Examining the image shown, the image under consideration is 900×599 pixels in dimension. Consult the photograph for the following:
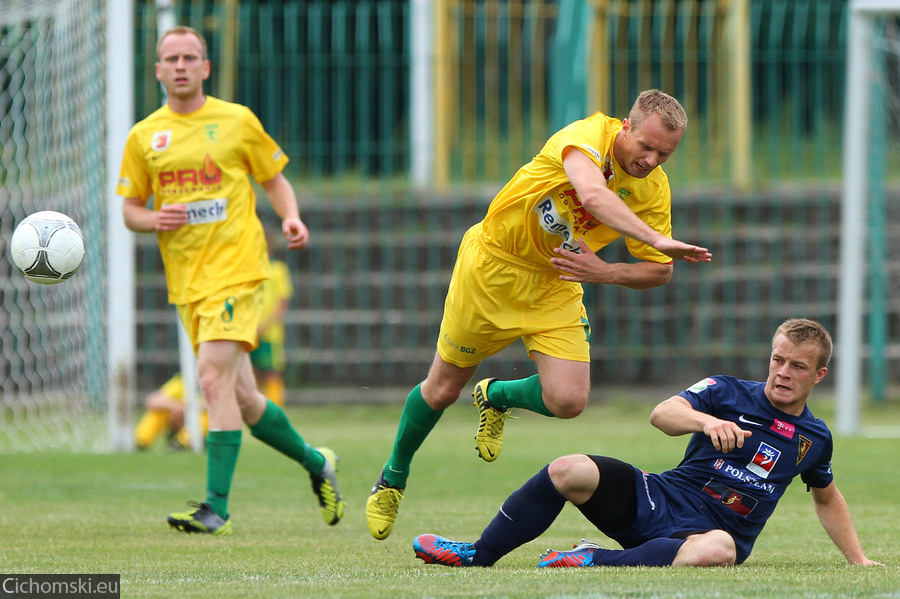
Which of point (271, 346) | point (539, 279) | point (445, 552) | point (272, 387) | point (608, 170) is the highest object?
point (608, 170)

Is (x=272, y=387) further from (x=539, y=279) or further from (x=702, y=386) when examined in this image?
(x=702, y=386)

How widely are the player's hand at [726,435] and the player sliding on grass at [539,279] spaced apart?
973 millimetres

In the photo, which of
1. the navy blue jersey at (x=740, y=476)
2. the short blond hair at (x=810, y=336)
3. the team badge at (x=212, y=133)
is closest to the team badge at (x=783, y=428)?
the navy blue jersey at (x=740, y=476)

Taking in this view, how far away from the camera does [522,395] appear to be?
5.78 metres

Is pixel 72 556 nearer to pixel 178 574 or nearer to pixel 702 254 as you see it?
pixel 178 574

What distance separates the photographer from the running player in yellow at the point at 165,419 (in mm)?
11061

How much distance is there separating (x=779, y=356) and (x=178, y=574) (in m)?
2.32

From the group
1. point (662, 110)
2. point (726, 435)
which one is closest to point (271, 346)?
point (662, 110)

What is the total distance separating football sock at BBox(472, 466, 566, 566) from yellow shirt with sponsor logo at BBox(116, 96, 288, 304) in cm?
235

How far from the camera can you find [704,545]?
468cm

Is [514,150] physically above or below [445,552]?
above

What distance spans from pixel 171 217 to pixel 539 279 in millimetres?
1983

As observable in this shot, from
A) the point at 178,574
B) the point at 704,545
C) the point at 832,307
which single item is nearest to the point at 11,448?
the point at 178,574

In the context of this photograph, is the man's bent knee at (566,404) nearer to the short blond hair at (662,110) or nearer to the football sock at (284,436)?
the short blond hair at (662,110)
